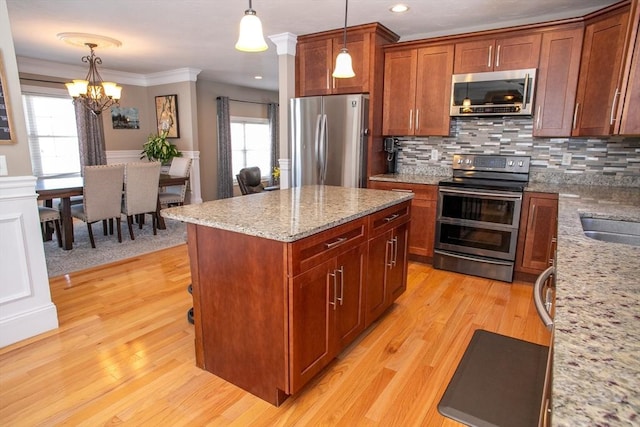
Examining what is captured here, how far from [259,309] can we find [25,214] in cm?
172

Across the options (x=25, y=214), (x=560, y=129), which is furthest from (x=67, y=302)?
(x=560, y=129)

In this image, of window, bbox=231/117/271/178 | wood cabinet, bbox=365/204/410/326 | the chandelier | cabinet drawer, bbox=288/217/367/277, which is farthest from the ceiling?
window, bbox=231/117/271/178

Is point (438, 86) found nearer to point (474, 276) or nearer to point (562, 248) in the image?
point (474, 276)

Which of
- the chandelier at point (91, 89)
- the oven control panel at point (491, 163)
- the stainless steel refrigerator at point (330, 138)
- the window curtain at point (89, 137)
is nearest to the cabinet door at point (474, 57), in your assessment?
the oven control panel at point (491, 163)

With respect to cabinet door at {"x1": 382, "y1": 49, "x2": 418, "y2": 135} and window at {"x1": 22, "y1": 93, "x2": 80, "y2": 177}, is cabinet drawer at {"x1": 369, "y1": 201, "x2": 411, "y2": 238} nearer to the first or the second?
cabinet door at {"x1": 382, "y1": 49, "x2": 418, "y2": 135}

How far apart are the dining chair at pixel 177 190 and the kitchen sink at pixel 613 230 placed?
4730mm

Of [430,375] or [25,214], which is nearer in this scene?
[430,375]

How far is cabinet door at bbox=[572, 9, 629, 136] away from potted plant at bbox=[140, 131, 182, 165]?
584 centimetres

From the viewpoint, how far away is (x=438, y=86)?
3.66 metres

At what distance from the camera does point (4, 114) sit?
216cm

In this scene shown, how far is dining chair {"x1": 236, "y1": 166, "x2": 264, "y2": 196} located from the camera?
256 inches

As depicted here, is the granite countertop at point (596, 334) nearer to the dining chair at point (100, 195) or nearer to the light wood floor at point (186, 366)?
the light wood floor at point (186, 366)

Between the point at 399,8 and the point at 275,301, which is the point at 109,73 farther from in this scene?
the point at 275,301

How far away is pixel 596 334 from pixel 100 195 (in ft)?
15.1
